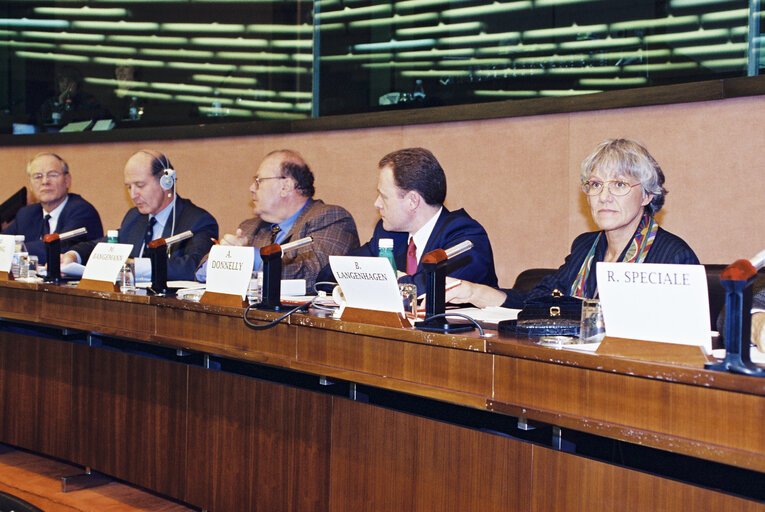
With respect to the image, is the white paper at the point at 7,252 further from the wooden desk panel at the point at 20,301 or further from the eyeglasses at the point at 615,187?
the eyeglasses at the point at 615,187

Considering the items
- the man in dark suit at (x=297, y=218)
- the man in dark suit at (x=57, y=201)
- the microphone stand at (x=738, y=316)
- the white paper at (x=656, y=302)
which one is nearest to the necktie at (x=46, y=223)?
the man in dark suit at (x=57, y=201)

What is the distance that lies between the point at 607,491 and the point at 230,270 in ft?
3.71

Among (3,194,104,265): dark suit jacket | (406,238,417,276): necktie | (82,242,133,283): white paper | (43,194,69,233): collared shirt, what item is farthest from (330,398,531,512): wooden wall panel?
(43,194,69,233): collared shirt

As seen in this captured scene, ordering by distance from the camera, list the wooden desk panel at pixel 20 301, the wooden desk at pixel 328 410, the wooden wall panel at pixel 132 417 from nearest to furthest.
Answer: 1. the wooden desk at pixel 328 410
2. the wooden wall panel at pixel 132 417
3. the wooden desk panel at pixel 20 301

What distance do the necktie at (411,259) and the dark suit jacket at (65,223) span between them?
6.25 ft

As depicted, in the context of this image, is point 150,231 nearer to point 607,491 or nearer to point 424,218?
point 424,218

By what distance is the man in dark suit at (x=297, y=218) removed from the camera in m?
2.71

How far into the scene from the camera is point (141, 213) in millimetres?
3398

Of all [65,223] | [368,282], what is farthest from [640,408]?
[65,223]

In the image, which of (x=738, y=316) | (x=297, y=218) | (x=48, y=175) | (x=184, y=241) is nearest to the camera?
(x=738, y=316)

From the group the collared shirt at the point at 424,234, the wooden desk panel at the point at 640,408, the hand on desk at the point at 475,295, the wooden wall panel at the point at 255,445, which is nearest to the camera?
the wooden desk panel at the point at 640,408

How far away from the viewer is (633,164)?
188cm

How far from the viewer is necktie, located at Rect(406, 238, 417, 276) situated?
241 cm

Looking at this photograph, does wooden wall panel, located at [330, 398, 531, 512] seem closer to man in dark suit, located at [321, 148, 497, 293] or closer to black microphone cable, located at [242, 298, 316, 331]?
black microphone cable, located at [242, 298, 316, 331]
